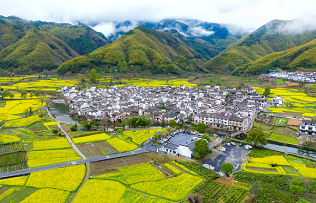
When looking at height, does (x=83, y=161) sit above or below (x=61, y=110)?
below

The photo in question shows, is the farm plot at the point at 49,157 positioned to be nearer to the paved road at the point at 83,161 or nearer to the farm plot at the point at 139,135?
the paved road at the point at 83,161

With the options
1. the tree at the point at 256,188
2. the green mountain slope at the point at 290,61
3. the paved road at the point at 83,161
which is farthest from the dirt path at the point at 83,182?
the green mountain slope at the point at 290,61

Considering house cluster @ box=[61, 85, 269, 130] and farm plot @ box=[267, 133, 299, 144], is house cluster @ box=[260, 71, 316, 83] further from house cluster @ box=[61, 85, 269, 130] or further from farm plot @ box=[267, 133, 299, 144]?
farm plot @ box=[267, 133, 299, 144]

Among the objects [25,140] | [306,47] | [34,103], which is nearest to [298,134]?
[25,140]

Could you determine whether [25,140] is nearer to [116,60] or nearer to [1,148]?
[1,148]

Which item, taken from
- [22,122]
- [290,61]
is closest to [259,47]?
[290,61]

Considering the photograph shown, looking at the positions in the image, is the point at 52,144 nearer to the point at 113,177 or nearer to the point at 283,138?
the point at 113,177
